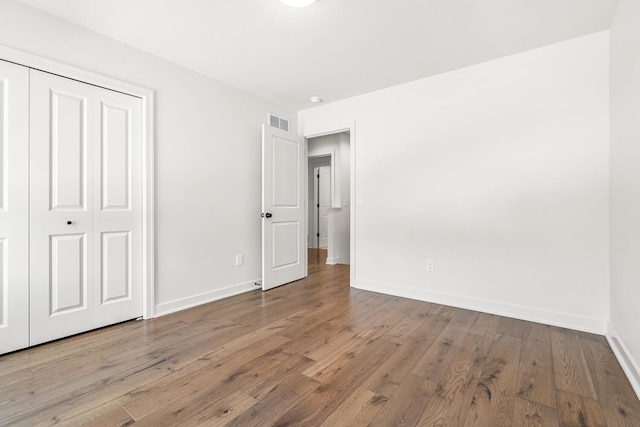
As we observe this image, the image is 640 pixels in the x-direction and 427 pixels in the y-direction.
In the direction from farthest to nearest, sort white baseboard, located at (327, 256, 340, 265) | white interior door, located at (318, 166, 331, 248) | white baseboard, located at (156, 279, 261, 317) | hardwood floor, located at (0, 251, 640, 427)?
white interior door, located at (318, 166, 331, 248) → white baseboard, located at (327, 256, 340, 265) → white baseboard, located at (156, 279, 261, 317) → hardwood floor, located at (0, 251, 640, 427)

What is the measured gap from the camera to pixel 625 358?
182cm

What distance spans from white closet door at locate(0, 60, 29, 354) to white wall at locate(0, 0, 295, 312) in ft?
1.17

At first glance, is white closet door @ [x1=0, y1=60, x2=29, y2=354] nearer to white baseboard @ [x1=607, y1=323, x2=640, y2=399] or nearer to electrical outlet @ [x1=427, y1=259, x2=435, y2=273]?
electrical outlet @ [x1=427, y1=259, x2=435, y2=273]

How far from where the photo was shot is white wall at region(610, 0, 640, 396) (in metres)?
1.67

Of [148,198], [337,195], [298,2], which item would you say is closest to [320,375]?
[148,198]

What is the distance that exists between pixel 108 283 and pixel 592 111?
13.5 ft

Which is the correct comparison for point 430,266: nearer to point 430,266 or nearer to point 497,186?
point 430,266

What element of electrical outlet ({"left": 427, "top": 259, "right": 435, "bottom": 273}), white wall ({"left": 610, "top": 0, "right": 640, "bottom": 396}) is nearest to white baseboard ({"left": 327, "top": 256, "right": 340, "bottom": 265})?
electrical outlet ({"left": 427, "top": 259, "right": 435, "bottom": 273})

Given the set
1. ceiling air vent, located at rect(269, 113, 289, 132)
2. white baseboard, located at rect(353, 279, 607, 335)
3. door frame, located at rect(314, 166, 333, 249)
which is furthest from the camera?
door frame, located at rect(314, 166, 333, 249)

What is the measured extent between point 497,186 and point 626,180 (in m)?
0.93

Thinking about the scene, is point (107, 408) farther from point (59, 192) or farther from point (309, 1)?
point (309, 1)

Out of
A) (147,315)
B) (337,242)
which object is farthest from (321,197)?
(147,315)

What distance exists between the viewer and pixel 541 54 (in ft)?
8.34

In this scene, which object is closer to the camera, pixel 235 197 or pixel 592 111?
pixel 592 111
